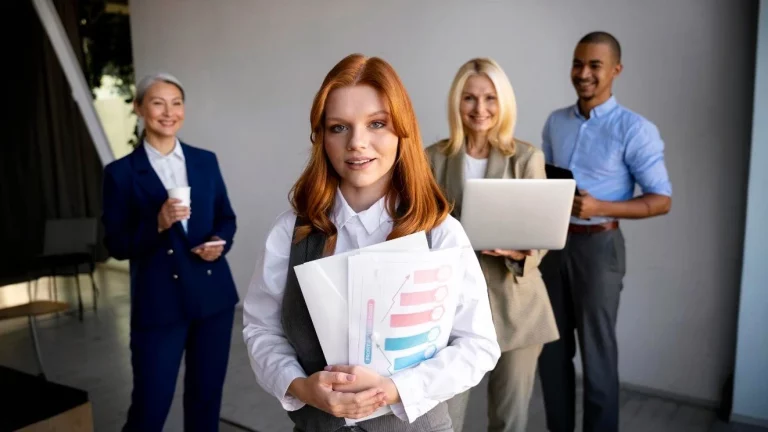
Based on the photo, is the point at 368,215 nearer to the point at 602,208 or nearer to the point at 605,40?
the point at 602,208

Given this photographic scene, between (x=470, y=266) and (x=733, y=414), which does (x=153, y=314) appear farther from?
(x=733, y=414)

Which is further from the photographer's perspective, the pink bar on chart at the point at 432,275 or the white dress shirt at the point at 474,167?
the white dress shirt at the point at 474,167

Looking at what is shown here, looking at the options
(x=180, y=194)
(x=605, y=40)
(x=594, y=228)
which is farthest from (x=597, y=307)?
(x=180, y=194)

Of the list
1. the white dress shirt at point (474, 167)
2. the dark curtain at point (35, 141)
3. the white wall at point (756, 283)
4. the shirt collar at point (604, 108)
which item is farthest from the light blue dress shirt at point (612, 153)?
the dark curtain at point (35, 141)

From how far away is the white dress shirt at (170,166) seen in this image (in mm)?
A: 2223

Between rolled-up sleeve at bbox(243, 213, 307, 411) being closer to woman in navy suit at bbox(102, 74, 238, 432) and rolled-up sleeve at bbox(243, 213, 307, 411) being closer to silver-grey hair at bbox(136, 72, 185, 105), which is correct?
woman in navy suit at bbox(102, 74, 238, 432)

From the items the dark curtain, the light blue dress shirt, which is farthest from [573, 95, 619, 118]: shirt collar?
the dark curtain

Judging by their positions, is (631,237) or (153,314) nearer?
(153,314)

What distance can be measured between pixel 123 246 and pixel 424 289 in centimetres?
153

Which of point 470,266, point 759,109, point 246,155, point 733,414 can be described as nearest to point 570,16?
point 759,109

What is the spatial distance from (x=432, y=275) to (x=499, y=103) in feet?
3.62

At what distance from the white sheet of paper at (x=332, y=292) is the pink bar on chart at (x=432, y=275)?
0.16 feet

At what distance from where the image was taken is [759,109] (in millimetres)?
2432

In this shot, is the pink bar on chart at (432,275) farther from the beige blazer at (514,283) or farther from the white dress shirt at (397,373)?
the beige blazer at (514,283)
